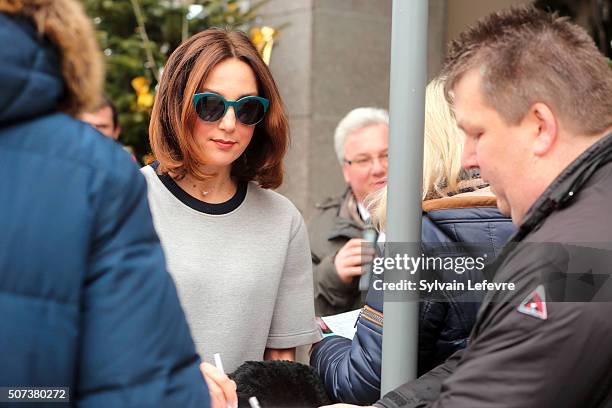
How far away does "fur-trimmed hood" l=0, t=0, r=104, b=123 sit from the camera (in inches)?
50.0

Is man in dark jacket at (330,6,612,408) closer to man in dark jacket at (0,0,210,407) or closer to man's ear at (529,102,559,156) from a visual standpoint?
man's ear at (529,102,559,156)

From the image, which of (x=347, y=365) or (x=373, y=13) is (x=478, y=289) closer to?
(x=347, y=365)

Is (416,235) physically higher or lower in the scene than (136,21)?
lower

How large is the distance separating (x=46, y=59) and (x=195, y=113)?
4.08ft

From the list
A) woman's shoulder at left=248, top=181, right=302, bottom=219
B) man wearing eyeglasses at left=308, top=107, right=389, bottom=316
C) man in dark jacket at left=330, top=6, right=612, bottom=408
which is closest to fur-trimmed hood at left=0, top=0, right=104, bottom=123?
man in dark jacket at left=330, top=6, right=612, bottom=408

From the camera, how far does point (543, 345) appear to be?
4.76 feet

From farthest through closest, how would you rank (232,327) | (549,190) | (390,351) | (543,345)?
1. (232,327)
2. (390,351)
3. (549,190)
4. (543,345)

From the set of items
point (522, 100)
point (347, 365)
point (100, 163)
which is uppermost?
point (522, 100)

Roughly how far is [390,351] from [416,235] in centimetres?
27

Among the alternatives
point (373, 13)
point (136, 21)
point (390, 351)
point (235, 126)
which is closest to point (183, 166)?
point (235, 126)

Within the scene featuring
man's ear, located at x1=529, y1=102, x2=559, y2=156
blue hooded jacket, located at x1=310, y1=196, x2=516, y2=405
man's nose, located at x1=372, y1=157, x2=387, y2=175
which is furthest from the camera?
man's nose, located at x1=372, y1=157, x2=387, y2=175

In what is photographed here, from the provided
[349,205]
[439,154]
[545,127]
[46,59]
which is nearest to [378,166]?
[349,205]

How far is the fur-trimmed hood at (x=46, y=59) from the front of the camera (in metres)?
1.27

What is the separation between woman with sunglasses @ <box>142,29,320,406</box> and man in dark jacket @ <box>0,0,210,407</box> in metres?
1.08
